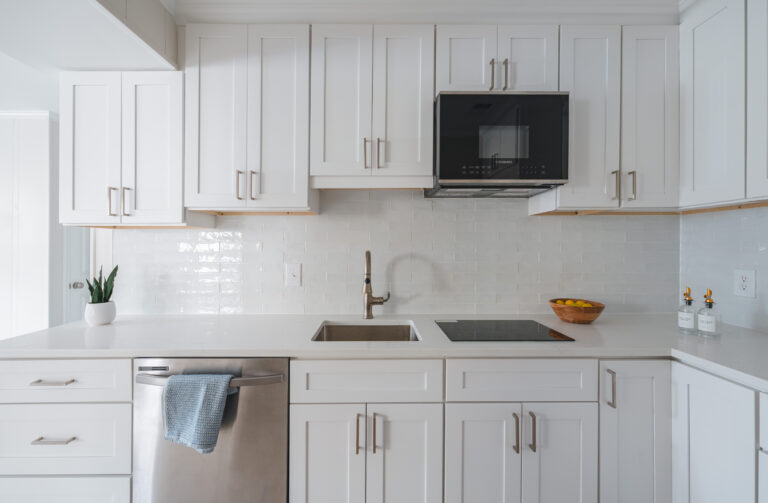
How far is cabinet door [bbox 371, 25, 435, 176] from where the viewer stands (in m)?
1.74

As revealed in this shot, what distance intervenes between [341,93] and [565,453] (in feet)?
5.88

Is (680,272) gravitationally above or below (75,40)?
below

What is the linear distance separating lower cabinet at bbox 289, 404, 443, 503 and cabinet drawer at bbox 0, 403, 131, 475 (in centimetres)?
66

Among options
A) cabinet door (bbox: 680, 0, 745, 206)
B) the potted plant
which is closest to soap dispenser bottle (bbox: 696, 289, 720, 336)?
cabinet door (bbox: 680, 0, 745, 206)

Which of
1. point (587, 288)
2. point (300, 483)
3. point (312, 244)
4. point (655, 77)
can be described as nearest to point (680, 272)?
point (587, 288)

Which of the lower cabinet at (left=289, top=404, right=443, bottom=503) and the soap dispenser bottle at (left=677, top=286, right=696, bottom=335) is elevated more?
the soap dispenser bottle at (left=677, top=286, right=696, bottom=335)

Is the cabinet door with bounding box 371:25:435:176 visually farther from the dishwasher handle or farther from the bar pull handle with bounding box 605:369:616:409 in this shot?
the bar pull handle with bounding box 605:369:616:409

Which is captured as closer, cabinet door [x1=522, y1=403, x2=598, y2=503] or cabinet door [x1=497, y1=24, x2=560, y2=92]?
cabinet door [x1=522, y1=403, x2=598, y2=503]

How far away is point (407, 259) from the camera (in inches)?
81.6

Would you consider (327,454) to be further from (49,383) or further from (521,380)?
(49,383)

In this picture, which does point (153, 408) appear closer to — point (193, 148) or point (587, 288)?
point (193, 148)

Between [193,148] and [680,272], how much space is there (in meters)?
2.63

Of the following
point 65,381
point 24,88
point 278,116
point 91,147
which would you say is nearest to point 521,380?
point 278,116

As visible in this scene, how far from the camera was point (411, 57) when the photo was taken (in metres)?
1.75
